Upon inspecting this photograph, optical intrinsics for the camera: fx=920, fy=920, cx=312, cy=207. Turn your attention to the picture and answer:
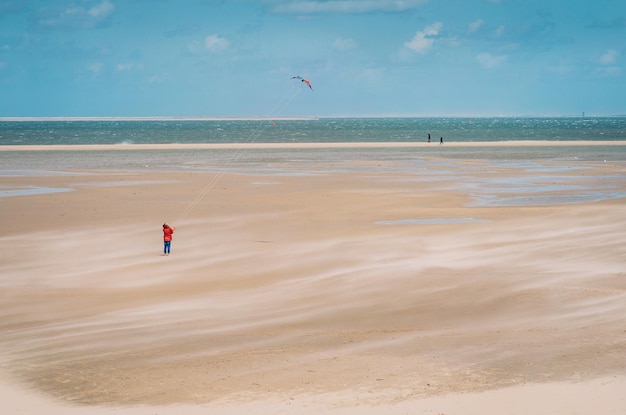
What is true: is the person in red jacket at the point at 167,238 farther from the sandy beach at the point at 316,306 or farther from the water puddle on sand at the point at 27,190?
the water puddle on sand at the point at 27,190

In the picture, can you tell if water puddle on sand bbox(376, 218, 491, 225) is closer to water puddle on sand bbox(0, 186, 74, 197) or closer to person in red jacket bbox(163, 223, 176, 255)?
person in red jacket bbox(163, 223, 176, 255)

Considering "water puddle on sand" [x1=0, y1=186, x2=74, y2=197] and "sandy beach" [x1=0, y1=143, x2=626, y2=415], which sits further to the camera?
"water puddle on sand" [x1=0, y1=186, x2=74, y2=197]

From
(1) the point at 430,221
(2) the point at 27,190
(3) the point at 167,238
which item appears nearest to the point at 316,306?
(3) the point at 167,238

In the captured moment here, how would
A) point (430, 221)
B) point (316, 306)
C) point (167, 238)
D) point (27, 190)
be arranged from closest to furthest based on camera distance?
point (316, 306)
point (167, 238)
point (430, 221)
point (27, 190)

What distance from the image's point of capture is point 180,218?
29.9 m

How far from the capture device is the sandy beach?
1122 centimetres

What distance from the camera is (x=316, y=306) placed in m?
16.6

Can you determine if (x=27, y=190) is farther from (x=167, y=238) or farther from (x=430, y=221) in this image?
(x=430, y=221)

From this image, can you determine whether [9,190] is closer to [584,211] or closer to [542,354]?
[584,211]

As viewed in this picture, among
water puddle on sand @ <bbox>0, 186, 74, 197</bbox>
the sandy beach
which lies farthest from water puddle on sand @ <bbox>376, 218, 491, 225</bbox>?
water puddle on sand @ <bbox>0, 186, 74, 197</bbox>

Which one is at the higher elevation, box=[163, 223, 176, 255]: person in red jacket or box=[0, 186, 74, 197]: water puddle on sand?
box=[163, 223, 176, 255]: person in red jacket

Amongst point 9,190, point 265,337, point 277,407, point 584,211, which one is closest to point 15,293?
point 265,337

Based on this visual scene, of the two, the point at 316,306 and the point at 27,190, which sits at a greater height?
the point at 316,306

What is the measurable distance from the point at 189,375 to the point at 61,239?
1450 cm
